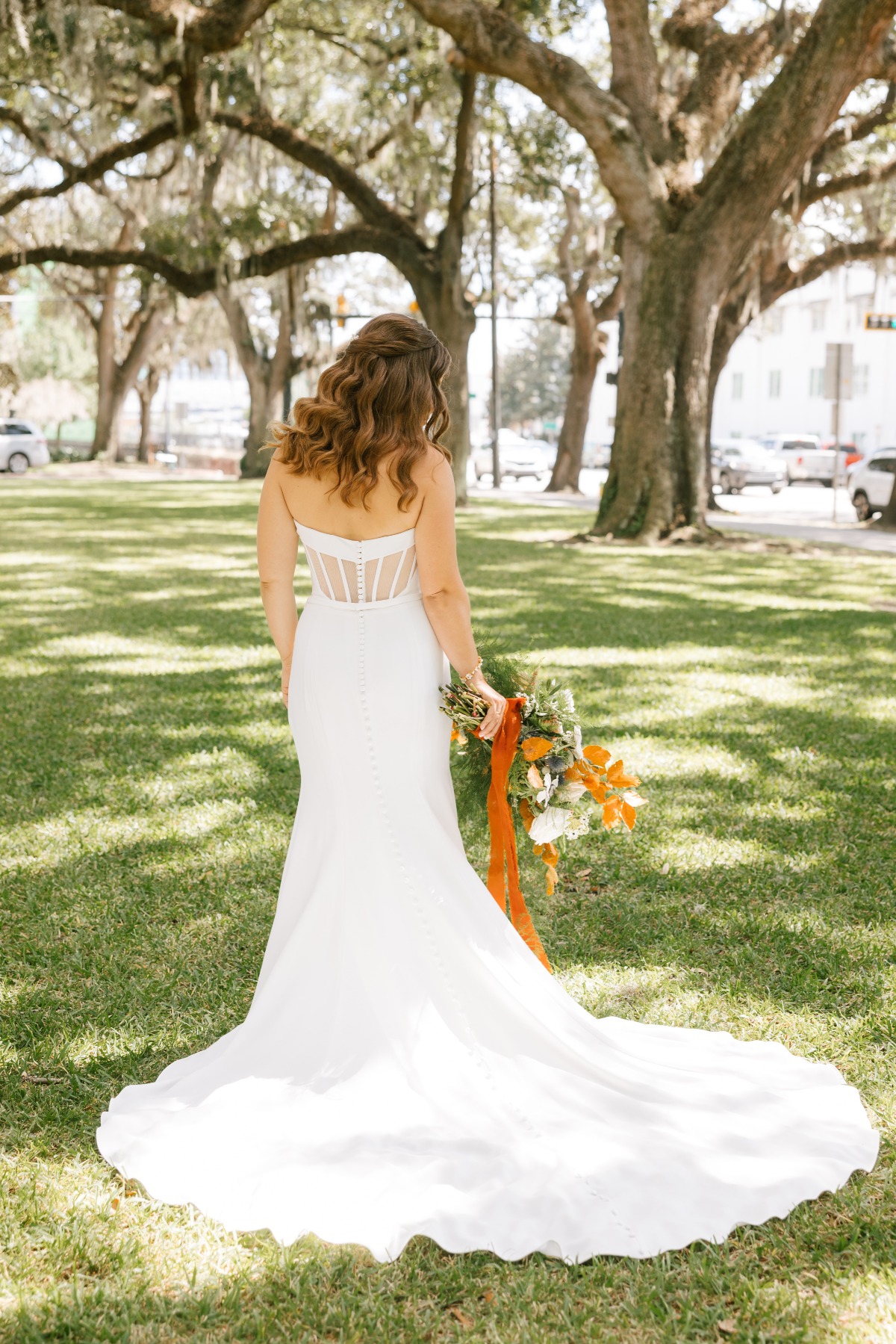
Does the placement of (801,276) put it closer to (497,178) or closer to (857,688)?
(497,178)

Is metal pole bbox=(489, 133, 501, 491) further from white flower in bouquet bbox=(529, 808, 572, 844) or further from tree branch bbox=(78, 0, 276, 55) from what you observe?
white flower in bouquet bbox=(529, 808, 572, 844)

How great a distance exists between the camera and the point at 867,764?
21.5 ft

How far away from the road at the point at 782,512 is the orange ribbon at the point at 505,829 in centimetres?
1548

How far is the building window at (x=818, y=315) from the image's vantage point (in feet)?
184

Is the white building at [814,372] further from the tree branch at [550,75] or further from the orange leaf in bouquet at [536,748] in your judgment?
the orange leaf in bouquet at [536,748]

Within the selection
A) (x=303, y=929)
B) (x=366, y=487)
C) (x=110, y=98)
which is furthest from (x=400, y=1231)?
(x=110, y=98)

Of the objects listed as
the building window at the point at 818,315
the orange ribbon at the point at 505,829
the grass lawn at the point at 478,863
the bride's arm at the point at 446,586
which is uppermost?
the building window at the point at 818,315

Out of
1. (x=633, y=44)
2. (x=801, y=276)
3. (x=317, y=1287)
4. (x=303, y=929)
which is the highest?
(x=633, y=44)

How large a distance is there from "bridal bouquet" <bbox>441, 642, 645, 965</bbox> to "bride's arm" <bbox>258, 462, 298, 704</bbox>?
54 cm

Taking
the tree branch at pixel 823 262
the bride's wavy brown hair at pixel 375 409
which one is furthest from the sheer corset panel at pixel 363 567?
the tree branch at pixel 823 262

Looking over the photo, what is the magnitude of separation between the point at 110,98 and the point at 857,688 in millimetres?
15807

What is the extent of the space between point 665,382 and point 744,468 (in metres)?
24.7

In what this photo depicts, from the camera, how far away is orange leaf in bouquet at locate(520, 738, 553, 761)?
336 cm

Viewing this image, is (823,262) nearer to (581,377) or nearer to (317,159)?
(581,377)
